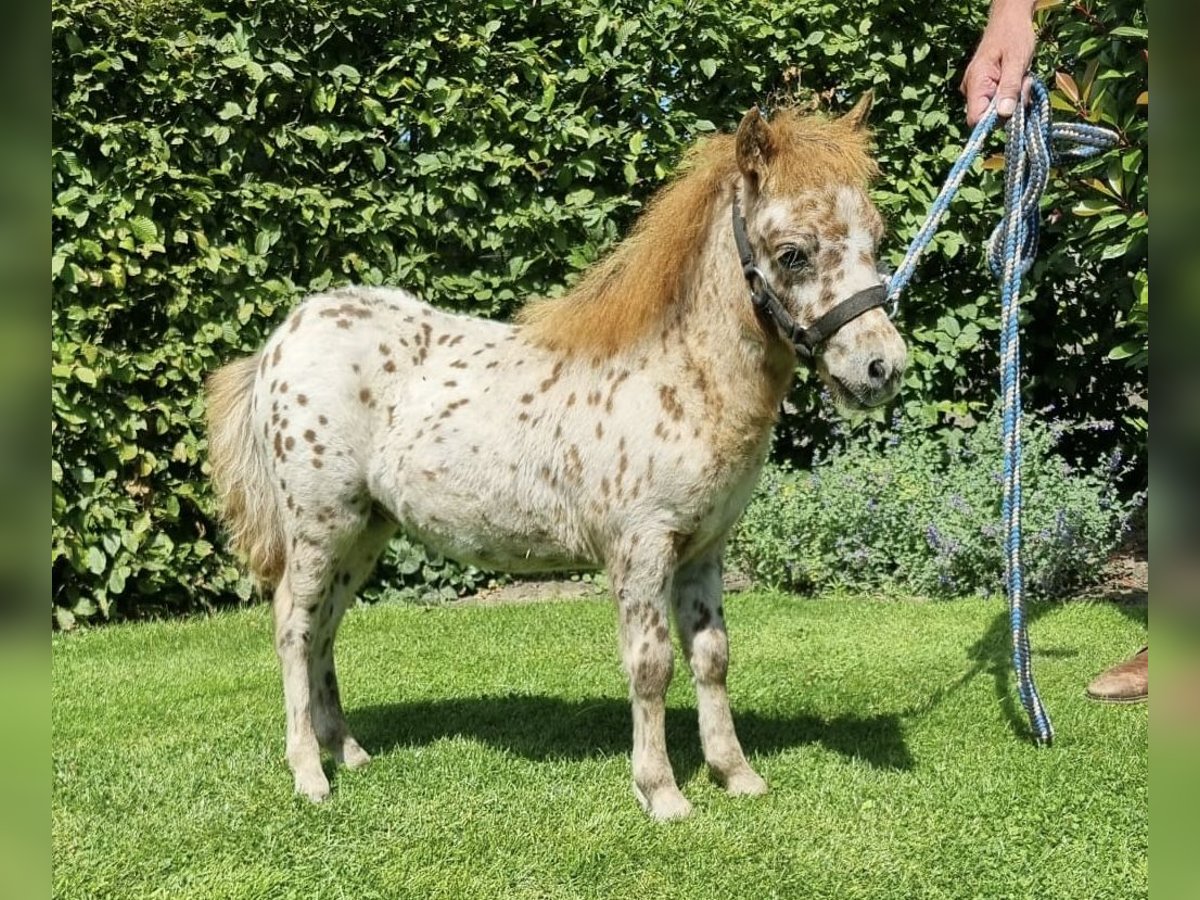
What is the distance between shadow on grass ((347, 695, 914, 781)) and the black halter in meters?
1.71

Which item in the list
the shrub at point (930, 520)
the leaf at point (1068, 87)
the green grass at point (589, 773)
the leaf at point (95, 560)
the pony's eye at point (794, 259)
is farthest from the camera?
the shrub at point (930, 520)

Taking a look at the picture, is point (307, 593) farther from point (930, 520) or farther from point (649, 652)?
point (930, 520)

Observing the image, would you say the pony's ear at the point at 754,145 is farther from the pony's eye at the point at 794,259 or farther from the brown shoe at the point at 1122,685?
the brown shoe at the point at 1122,685

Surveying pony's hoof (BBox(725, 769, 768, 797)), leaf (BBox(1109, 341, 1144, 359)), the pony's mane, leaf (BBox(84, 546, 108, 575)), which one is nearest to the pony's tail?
the pony's mane

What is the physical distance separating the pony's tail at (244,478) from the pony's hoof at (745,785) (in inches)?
75.7

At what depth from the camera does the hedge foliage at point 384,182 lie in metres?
6.04

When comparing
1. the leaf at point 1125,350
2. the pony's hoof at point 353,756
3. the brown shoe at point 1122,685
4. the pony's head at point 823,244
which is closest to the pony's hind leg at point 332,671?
the pony's hoof at point 353,756

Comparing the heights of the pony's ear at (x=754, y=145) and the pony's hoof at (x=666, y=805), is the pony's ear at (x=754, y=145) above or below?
above

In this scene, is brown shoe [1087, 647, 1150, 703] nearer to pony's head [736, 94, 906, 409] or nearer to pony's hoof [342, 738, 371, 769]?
pony's head [736, 94, 906, 409]

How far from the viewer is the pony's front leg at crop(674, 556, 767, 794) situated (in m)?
3.81

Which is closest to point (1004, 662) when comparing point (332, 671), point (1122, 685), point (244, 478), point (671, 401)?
point (1122, 685)

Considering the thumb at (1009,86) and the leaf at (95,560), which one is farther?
the leaf at (95,560)

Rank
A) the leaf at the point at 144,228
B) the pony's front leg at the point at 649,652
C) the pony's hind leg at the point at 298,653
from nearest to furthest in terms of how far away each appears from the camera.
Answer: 1. the pony's front leg at the point at 649,652
2. the pony's hind leg at the point at 298,653
3. the leaf at the point at 144,228
